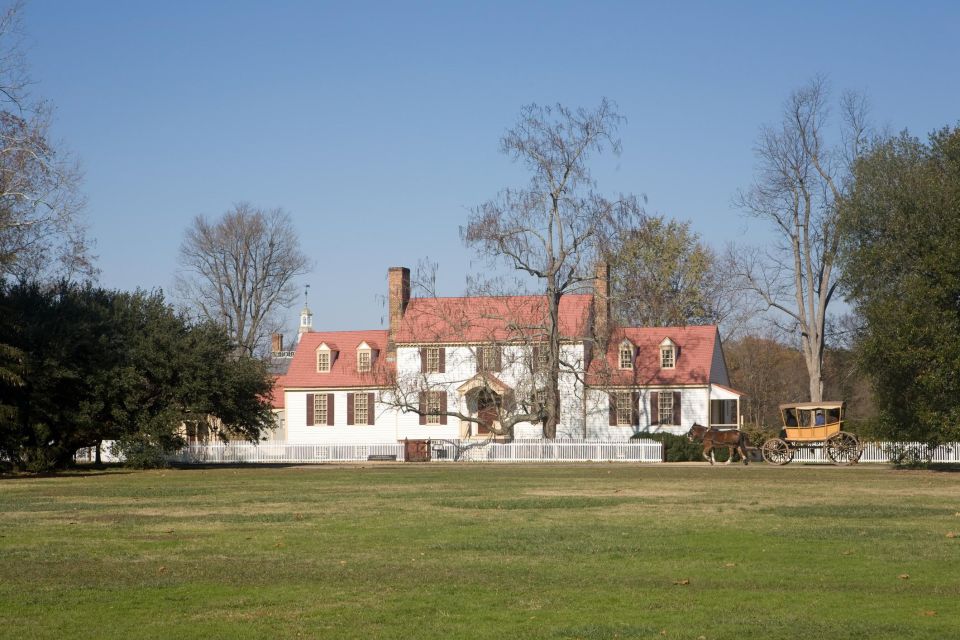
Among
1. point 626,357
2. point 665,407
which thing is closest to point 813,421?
point 665,407

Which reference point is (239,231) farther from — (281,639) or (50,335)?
(281,639)

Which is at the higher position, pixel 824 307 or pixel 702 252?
pixel 702 252

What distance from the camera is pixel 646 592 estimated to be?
11180mm

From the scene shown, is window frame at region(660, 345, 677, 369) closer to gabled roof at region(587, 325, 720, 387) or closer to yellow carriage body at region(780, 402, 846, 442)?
gabled roof at region(587, 325, 720, 387)

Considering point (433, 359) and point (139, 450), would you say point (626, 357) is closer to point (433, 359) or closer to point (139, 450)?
point (433, 359)

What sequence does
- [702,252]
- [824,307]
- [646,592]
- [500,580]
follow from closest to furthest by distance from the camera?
[646,592], [500,580], [824,307], [702,252]

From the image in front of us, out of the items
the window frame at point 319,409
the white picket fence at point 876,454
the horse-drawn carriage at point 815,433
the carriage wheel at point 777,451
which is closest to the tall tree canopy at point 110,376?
the window frame at point 319,409

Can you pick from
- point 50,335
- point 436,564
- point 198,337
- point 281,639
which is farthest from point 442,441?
point 281,639

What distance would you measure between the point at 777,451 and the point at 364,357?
26.0 m

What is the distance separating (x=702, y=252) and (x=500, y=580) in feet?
202

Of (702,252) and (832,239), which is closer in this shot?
(832,239)

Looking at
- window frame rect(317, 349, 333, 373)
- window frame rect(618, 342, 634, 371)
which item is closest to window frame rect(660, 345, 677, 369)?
window frame rect(618, 342, 634, 371)

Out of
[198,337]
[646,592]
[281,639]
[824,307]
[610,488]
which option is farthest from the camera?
Result: [824,307]

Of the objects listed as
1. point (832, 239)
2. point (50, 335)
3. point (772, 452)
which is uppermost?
point (832, 239)
